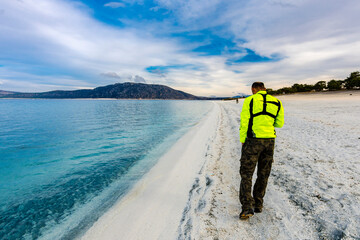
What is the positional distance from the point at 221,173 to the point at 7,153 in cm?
1605

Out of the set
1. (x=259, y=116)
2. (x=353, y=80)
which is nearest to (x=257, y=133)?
(x=259, y=116)

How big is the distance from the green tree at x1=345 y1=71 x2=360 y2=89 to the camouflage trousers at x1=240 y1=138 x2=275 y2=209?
8954 cm

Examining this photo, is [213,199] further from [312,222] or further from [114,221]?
[114,221]

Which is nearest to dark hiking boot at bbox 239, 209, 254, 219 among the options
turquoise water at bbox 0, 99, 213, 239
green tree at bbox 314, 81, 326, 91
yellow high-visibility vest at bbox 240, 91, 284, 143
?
yellow high-visibility vest at bbox 240, 91, 284, 143

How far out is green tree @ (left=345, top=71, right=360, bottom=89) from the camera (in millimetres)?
61184

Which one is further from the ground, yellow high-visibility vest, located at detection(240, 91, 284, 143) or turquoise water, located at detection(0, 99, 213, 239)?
yellow high-visibility vest, located at detection(240, 91, 284, 143)

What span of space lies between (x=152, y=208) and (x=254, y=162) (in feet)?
11.9

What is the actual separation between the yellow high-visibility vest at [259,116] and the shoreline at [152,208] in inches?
126

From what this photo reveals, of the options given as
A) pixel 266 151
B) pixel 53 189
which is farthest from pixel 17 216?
pixel 266 151

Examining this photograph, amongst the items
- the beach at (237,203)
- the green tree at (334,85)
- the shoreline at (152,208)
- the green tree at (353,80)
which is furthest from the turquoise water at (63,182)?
the green tree at (334,85)

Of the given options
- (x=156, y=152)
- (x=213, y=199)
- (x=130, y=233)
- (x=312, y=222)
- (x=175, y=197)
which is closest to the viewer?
(x=312, y=222)

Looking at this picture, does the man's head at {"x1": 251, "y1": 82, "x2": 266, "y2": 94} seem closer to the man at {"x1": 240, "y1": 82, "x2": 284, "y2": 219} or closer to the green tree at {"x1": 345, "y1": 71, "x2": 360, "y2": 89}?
the man at {"x1": 240, "y1": 82, "x2": 284, "y2": 219}

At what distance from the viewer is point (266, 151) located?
3893 millimetres

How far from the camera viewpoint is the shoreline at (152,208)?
166 inches
